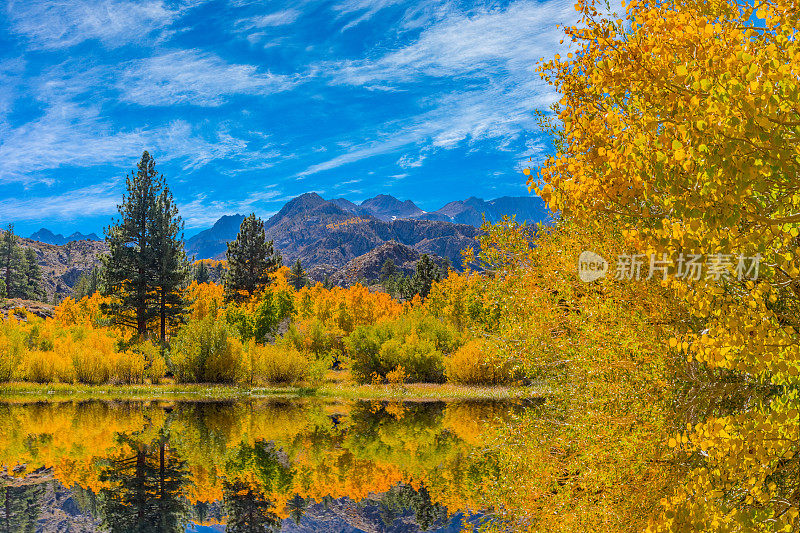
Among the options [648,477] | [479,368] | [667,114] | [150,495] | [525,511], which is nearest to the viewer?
[667,114]

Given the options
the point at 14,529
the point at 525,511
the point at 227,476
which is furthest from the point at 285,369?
the point at 525,511

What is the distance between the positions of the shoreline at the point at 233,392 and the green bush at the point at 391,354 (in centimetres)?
176

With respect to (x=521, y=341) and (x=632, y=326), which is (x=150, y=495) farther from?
(x=632, y=326)

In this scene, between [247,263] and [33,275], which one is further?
[33,275]

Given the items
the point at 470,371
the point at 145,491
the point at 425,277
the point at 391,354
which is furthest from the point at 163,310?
the point at 425,277

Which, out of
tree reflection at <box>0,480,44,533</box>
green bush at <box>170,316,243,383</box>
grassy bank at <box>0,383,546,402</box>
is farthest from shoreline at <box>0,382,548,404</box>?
tree reflection at <box>0,480,44,533</box>

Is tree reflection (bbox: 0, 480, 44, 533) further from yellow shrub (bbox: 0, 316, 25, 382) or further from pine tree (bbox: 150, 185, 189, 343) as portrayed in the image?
pine tree (bbox: 150, 185, 189, 343)

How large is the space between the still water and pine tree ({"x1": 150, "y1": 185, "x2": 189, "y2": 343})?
1580 cm

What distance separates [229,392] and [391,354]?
31.0ft

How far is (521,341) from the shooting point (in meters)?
10.3

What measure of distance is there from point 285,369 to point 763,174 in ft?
102

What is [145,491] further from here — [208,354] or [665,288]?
[208,354]

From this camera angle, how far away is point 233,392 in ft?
96.5

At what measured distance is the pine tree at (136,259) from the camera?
36.8 m
